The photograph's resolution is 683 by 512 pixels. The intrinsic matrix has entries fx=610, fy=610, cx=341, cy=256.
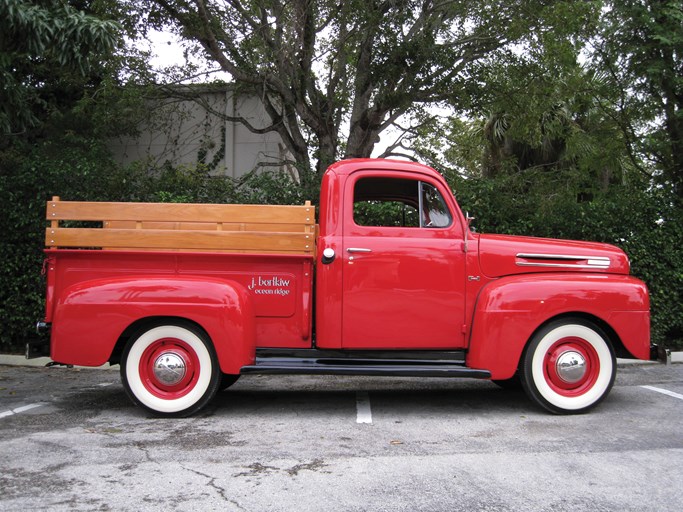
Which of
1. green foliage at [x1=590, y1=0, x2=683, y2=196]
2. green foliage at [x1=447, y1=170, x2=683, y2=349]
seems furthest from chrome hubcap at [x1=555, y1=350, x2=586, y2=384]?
green foliage at [x1=590, y1=0, x2=683, y2=196]

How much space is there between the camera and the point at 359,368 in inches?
205

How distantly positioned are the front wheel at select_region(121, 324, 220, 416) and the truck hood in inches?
102

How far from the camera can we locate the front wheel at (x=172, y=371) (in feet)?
17.1

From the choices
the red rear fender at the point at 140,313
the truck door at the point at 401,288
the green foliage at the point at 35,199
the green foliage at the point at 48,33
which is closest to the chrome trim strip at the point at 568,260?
the truck door at the point at 401,288

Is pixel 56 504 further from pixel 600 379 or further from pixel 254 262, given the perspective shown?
pixel 600 379

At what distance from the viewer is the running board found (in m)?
5.18

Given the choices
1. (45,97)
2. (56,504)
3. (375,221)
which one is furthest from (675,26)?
(45,97)

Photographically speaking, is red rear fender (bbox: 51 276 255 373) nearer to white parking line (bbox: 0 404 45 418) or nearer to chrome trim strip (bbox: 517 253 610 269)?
white parking line (bbox: 0 404 45 418)

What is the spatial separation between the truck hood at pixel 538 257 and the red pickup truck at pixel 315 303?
18 millimetres

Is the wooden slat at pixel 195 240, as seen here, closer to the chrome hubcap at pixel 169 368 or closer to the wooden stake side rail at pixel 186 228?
the wooden stake side rail at pixel 186 228

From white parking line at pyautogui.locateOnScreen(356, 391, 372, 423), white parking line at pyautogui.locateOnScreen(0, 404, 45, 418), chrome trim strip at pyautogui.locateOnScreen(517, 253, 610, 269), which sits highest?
chrome trim strip at pyautogui.locateOnScreen(517, 253, 610, 269)

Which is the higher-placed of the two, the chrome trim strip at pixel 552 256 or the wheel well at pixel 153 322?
the chrome trim strip at pixel 552 256

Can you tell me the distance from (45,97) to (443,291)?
10.0m

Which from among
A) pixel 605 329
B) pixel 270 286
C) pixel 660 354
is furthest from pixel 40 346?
pixel 660 354
